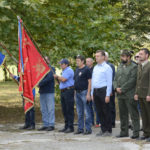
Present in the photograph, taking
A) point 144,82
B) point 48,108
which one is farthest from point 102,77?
point 48,108

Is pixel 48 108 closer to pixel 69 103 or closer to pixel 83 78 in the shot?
pixel 69 103

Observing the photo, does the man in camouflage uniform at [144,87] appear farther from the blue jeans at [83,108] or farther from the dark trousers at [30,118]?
the dark trousers at [30,118]

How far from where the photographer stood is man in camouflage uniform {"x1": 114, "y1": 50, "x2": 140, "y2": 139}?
8.75m

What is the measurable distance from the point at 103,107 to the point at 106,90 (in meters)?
0.44

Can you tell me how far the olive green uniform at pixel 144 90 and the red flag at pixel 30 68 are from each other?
2.63 meters

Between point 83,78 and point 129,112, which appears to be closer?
point 129,112

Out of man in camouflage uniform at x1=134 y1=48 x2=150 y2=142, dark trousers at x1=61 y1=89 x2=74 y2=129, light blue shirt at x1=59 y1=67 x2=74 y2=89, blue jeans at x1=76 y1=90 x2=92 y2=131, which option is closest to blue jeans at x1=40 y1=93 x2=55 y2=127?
dark trousers at x1=61 y1=89 x2=74 y2=129

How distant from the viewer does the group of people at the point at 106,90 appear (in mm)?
8461

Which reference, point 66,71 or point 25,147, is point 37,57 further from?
point 25,147

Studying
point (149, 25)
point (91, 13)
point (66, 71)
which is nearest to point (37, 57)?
point (66, 71)

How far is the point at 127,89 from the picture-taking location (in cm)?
880

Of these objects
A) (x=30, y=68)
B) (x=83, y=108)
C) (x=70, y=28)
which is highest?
(x=70, y=28)

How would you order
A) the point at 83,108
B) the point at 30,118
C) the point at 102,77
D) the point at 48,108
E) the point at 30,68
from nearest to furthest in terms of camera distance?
the point at 102,77 < the point at 83,108 < the point at 30,68 < the point at 48,108 < the point at 30,118

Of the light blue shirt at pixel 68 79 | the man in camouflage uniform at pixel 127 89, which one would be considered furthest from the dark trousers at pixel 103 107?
the light blue shirt at pixel 68 79
